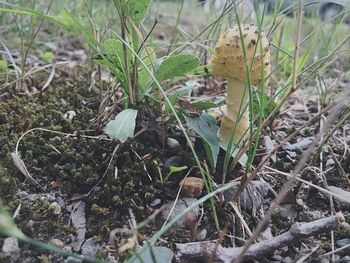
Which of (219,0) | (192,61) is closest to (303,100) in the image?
(219,0)

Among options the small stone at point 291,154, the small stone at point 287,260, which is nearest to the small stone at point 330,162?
the small stone at point 291,154

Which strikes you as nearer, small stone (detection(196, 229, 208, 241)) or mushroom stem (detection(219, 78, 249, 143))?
small stone (detection(196, 229, 208, 241))

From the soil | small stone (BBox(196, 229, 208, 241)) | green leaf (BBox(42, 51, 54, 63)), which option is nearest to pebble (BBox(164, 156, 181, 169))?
the soil

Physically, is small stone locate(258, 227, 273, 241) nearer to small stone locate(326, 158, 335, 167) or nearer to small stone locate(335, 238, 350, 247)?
small stone locate(335, 238, 350, 247)

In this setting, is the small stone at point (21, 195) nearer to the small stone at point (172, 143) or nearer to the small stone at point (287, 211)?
the small stone at point (172, 143)

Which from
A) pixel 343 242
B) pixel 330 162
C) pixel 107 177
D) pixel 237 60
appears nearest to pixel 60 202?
pixel 107 177

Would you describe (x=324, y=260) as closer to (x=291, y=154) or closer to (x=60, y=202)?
(x=291, y=154)
